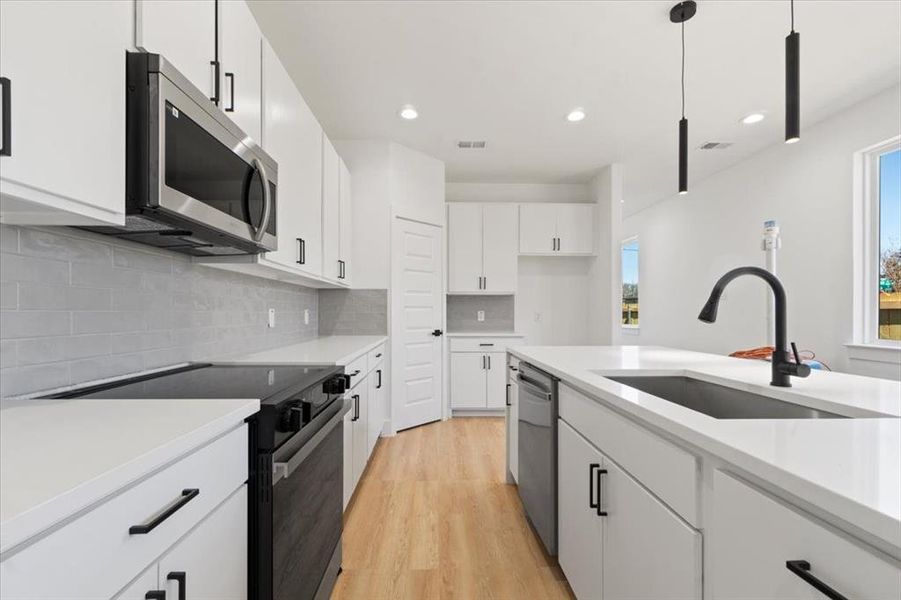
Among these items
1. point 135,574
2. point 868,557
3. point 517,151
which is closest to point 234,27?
point 135,574

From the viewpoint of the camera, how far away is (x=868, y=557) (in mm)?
488

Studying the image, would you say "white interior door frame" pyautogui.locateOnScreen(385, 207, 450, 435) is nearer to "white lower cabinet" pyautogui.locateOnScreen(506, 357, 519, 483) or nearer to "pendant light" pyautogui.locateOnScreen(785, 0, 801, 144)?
"white lower cabinet" pyautogui.locateOnScreen(506, 357, 519, 483)

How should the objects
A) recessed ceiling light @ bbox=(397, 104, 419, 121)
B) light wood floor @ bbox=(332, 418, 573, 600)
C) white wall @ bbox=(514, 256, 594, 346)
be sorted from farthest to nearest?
white wall @ bbox=(514, 256, 594, 346) < recessed ceiling light @ bbox=(397, 104, 419, 121) < light wood floor @ bbox=(332, 418, 573, 600)

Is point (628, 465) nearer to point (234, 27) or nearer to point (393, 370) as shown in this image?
point (234, 27)

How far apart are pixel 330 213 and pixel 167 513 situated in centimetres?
250

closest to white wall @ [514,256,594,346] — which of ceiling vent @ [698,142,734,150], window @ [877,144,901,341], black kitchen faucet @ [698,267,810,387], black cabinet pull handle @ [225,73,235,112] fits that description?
ceiling vent @ [698,142,734,150]

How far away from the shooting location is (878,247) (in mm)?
3350

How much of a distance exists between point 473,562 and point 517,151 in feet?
12.0

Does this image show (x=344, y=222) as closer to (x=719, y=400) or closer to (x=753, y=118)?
(x=719, y=400)

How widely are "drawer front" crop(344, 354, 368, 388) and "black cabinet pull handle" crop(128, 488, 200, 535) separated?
55.1 inches

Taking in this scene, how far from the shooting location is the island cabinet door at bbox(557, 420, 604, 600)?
4.35 ft

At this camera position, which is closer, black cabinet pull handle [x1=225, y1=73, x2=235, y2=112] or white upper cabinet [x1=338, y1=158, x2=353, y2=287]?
black cabinet pull handle [x1=225, y1=73, x2=235, y2=112]

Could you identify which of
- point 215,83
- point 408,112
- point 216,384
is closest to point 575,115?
point 408,112

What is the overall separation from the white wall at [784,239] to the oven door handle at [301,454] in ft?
12.0
